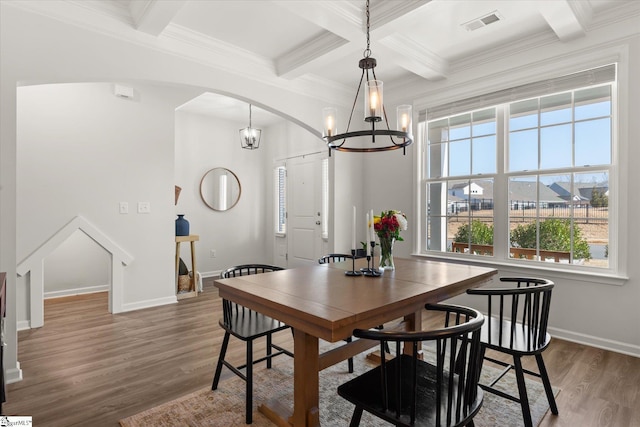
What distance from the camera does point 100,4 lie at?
8.69ft

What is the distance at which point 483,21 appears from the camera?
2.97 metres

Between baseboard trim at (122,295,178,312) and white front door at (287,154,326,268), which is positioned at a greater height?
white front door at (287,154,326,268)

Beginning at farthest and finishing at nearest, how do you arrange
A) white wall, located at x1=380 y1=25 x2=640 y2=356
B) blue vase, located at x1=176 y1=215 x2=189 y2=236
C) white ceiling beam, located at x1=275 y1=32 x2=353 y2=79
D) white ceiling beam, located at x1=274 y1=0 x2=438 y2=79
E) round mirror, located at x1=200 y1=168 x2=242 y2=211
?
round mirror, located at x1=200 y1=168 x2=242 y2=211 < blue vase, located at x1=176 y1=215 x2=189 y2=236 < white ceiling beam, located at x1=275 y1=32 x2=353 y2=79 < white wall, located at x1=380 y1=25 x2=640 y2=356 < white ceiling beam, located at x1=274 y1=0 x2=438 y2=79

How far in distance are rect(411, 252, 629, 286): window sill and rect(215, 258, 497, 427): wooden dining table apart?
123 centimetres

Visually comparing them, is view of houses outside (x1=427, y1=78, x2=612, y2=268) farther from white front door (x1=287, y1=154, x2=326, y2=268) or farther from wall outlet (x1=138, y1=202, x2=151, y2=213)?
wall outlet (x1=138, y1=202, x2=151, y2=213)

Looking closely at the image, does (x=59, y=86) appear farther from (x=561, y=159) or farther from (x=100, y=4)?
(x=561, y=159)

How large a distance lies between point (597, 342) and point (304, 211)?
428 cm

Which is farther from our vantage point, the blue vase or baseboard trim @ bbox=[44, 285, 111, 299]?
the blue vase

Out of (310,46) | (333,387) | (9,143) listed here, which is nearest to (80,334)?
(9,143)

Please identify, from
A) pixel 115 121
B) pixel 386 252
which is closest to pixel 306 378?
pixel 386 252

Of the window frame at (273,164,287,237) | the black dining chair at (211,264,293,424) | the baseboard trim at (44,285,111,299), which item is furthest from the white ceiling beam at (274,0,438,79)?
the baseboard trim at (44,285,111,299)

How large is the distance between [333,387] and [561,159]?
9.18 feet

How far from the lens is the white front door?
19.6ft

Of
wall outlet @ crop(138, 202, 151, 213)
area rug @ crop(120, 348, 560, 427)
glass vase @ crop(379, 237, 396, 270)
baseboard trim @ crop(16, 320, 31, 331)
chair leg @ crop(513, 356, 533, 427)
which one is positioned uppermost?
wall outlet @ crop(138, 202, 151, 213)
